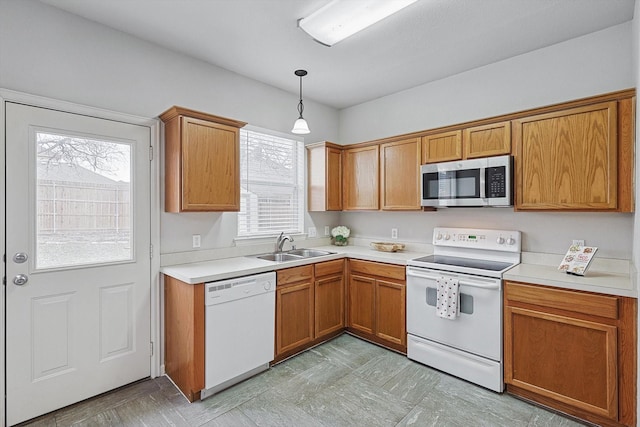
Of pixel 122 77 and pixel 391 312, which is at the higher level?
pixel 122 77

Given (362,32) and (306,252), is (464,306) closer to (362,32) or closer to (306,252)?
(306,252)

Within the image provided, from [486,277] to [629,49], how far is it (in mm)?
1988

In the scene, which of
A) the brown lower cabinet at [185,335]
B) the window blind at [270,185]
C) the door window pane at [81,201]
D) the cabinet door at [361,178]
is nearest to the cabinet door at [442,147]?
A: the cabinet door at [361,178]

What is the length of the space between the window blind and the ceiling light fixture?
132 centimetres

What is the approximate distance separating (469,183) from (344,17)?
173 centimetres

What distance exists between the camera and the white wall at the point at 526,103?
248 cm

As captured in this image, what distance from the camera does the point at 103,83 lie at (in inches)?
95.1

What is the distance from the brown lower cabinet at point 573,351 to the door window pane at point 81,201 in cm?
300

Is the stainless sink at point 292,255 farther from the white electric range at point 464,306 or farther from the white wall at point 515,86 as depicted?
the white wall at point 515,86

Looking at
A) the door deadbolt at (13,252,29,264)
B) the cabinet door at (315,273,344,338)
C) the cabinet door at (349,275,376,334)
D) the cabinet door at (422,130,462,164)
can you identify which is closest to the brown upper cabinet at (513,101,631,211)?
the cabinet door at (422,130,462,164)

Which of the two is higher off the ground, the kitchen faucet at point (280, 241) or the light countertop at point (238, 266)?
the kitchen faucet at point (280, 241)

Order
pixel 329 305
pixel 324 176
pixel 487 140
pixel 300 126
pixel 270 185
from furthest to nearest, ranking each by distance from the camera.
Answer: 1. pixel 324 176
2. pixel 270 185
3. pixel 329 305
4. pixel 300 126
5. pixel 487 140

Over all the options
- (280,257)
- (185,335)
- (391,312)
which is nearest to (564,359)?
(391,312)

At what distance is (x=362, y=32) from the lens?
254cm
